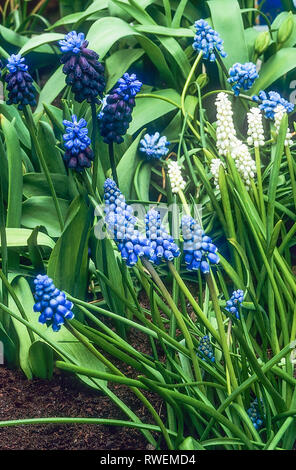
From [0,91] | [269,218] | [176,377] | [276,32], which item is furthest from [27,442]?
[276,32]

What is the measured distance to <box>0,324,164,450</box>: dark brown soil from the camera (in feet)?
4.29

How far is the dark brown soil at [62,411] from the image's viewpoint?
Answer: 4.29ft

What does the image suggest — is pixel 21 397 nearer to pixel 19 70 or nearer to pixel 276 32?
pixel 19 70

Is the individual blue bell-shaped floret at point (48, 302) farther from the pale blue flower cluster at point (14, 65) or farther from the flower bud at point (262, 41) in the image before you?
the flower bud at point (262, 41)

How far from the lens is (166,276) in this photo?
1671 mm

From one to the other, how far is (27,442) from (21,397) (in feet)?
0.43

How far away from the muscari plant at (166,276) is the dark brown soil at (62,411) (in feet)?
0.14

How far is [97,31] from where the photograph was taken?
201cm

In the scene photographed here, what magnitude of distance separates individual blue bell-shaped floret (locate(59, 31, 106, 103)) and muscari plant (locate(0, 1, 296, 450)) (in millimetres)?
11

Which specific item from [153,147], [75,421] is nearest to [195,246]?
[75,421]

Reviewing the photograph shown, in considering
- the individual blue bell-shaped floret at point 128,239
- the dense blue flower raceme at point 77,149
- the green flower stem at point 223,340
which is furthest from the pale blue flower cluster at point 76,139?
the green flower stem at point 223,340

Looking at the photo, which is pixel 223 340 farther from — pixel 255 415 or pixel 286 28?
pixel 286 28
